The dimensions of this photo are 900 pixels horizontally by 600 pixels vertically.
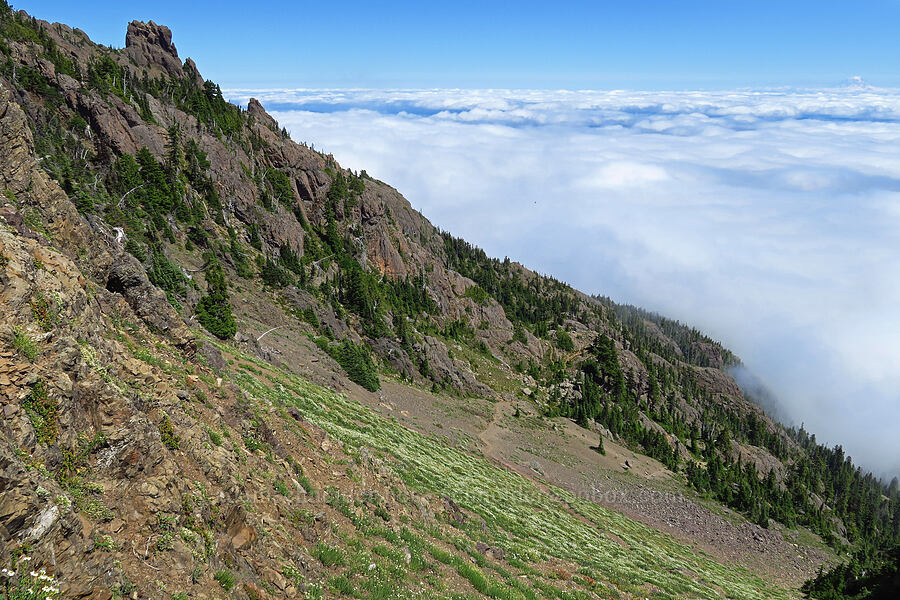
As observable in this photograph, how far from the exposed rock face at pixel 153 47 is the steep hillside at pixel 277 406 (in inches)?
51.2

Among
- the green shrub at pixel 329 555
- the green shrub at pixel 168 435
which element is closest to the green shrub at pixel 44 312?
the green shrub at pixel 168 435

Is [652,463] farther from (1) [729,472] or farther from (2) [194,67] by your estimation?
(2) [194,67]

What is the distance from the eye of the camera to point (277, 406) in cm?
2111

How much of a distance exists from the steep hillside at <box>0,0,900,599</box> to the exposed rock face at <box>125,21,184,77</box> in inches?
51.2

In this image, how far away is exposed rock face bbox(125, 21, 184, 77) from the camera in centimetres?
14375

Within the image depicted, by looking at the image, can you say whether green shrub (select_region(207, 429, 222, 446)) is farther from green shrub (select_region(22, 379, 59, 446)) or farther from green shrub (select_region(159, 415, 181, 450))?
green shrub (select_region(22, 379, 59, 446))

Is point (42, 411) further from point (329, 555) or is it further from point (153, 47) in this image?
point (153, 47)

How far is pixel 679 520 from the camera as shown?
58.3m

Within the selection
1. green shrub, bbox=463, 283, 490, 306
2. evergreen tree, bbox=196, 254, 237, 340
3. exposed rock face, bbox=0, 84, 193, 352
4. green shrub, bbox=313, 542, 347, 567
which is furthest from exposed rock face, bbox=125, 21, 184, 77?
green shrub, bbox=313, 542, 347, 567

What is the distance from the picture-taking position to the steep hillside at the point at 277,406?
29.9ft

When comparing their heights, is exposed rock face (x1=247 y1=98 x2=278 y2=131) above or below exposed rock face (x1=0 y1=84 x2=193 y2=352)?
above

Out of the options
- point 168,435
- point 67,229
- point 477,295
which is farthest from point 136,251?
point 477,295

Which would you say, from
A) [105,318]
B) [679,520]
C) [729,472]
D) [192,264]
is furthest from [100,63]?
[729,472]

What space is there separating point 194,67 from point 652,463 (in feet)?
593
